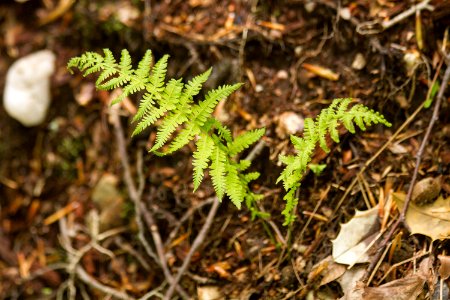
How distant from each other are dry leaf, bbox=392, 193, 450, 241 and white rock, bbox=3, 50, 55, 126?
295 cm

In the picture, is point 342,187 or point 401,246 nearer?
point 401,246

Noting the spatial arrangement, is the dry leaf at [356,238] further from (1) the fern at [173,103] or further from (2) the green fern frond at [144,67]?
(2) the green fern frond at [144,67]

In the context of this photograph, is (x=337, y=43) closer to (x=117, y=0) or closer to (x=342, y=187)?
(x=342, y=187)

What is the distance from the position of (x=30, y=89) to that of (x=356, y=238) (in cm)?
292

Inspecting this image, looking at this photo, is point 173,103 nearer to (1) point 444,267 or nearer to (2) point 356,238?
(2) point 356,238

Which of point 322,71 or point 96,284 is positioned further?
point 96,284

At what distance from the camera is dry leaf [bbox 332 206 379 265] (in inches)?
91.8

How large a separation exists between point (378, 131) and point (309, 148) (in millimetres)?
736

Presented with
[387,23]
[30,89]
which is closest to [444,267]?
[387,23]

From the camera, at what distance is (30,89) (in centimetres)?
373

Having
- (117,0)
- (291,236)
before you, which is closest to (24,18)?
(117,0)

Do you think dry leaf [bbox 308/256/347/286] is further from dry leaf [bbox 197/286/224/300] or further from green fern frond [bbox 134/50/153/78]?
green fern frond [bbox 134/50/153/78]

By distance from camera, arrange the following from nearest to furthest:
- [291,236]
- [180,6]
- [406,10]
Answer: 1. [291,236]
2. [406,10]
3. [180,6]

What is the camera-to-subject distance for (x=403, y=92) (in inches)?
103
